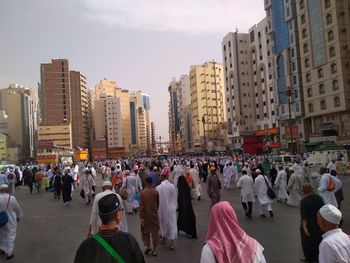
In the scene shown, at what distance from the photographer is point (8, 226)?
855 centimetres

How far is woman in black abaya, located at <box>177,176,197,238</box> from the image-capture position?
31.6ft

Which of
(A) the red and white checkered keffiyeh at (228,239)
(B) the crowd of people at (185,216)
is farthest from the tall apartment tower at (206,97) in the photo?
(A) the red and white checkered keffiyeh at (228,239)

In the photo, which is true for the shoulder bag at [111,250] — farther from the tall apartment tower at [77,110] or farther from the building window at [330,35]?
the tall apartment tower at [77,110]

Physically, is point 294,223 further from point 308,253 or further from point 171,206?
point 308,253

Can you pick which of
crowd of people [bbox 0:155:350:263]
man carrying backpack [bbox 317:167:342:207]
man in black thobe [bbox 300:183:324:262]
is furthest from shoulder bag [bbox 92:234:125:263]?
man carrying backpack [bbox 317:167:342:207]

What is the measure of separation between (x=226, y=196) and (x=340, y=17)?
3900 cm

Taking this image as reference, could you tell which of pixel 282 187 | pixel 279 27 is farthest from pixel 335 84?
pixel 282 187

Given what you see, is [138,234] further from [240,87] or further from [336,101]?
[240,87]

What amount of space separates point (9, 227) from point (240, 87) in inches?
3237

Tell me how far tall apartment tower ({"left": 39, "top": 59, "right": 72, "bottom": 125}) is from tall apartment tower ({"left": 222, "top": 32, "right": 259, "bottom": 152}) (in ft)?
204

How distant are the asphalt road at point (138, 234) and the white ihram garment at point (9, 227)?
10.8 inches

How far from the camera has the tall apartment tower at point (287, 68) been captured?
190 ft

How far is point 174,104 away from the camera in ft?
585

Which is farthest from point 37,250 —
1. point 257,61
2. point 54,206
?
point 257,61
